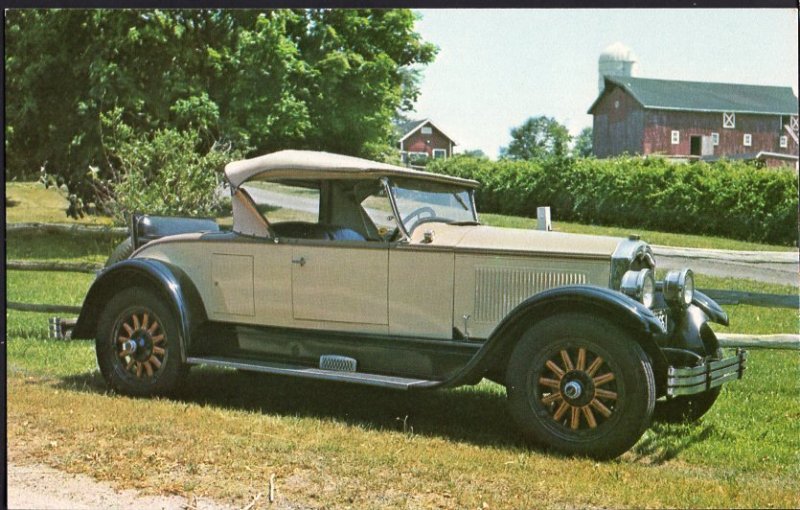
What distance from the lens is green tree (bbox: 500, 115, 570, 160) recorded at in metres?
5.36

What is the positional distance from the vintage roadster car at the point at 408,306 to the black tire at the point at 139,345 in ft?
0.03

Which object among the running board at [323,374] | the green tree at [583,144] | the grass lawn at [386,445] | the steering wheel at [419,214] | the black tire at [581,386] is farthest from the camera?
the green tree at [583,144]

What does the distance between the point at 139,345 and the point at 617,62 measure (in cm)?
344

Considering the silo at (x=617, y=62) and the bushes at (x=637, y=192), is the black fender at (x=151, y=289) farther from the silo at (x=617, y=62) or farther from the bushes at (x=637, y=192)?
the silo at (x=617, y=62)

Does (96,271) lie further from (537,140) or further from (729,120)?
(729,120)

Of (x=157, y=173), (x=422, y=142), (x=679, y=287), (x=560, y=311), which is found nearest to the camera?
(x=560, y=311)

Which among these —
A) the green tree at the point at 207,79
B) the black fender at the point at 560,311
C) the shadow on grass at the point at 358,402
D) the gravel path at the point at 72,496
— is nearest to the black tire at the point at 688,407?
the black fender at the point at 560,311

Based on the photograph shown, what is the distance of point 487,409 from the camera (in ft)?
17.9

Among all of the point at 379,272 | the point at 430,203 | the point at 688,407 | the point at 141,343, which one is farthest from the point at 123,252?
the point at 688,407

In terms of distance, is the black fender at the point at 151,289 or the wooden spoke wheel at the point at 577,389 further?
the black fender at the point at 151,289

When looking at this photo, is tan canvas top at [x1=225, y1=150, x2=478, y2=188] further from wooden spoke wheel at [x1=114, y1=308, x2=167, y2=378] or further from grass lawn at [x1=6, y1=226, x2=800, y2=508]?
grass lawn at [x1=6, y1=226, x2=800, y2=508]

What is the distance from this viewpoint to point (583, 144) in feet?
17.8

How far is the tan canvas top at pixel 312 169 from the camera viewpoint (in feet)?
17.3

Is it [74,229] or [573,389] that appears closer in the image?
[573,389]
